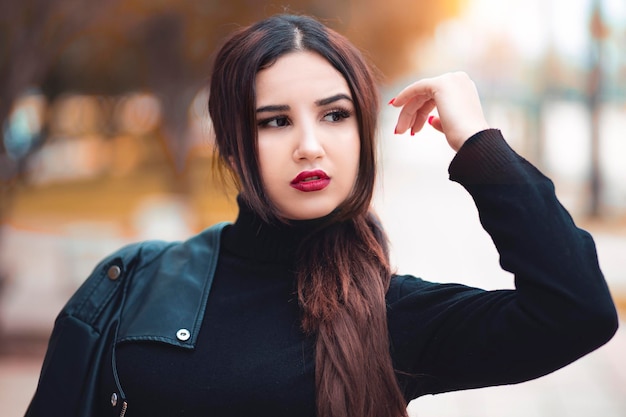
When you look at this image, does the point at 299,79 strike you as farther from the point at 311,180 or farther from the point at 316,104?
the point at 311,180

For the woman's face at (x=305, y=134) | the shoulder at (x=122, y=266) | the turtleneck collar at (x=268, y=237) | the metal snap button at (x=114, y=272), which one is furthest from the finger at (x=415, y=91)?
the metal snap button at (x=114, y=272)

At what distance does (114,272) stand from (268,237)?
461mm

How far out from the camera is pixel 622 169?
976 inches

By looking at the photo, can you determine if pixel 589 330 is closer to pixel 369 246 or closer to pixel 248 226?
pixel 369 246

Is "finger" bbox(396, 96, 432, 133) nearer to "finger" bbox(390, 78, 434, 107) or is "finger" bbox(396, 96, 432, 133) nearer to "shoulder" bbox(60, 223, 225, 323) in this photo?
"finger" bbox(390, 78, 434, 107)

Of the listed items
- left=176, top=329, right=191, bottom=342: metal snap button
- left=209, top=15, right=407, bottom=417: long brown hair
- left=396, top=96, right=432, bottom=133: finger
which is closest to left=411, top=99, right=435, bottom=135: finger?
left=396, top=96, right=432, bottom=133: finger

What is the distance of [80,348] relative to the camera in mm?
2162

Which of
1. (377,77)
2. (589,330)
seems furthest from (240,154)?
(589,330)

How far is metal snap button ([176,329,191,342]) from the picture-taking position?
6.80 feet

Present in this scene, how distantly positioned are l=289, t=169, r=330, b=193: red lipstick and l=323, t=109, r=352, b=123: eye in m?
0.15

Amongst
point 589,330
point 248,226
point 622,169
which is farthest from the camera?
point 622,169

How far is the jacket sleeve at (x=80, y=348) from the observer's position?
213 cm

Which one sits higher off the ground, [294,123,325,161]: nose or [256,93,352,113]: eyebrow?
[256,93,352,113]: eyebrow

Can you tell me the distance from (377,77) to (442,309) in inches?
30.4
